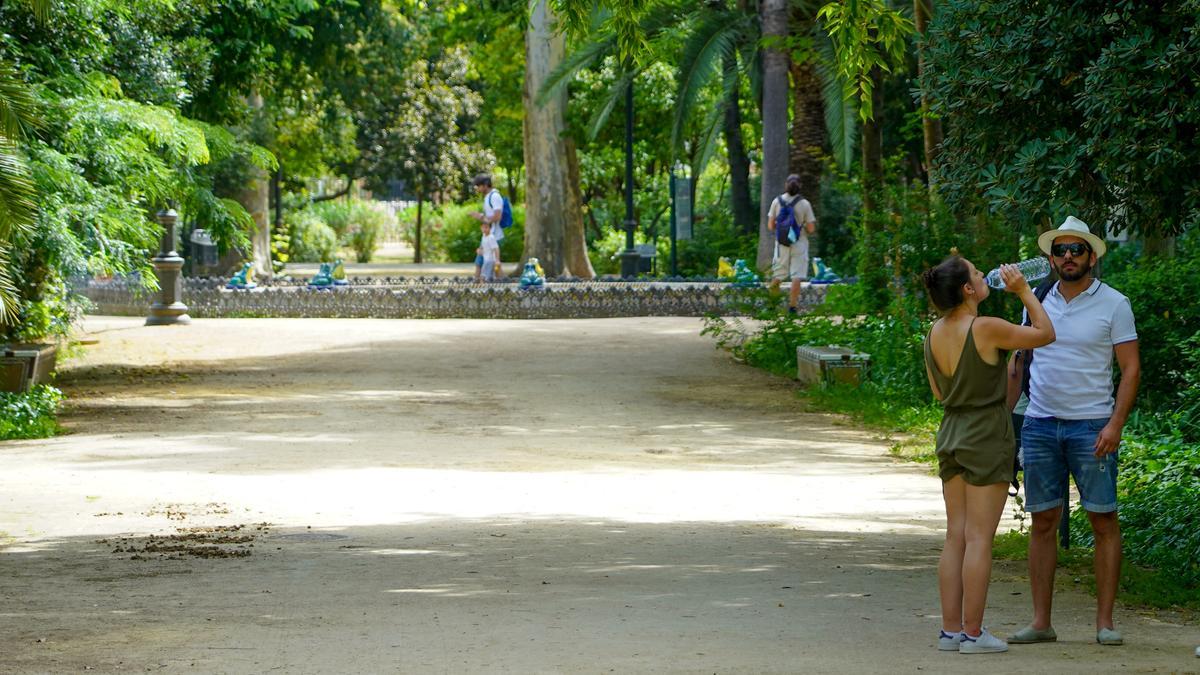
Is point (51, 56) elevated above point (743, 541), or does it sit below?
above

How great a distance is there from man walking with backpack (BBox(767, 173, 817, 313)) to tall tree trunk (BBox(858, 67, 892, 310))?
1.12 meters

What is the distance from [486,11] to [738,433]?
24.3 meters

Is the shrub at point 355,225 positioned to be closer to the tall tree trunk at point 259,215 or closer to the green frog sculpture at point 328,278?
the tall tree trunk at point 259,215

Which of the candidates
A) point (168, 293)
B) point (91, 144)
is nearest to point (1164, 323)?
point (91, 144)

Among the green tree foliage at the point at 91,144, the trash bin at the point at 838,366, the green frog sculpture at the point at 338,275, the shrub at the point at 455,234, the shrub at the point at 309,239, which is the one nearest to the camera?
the green tree foliage at the point at 91,144

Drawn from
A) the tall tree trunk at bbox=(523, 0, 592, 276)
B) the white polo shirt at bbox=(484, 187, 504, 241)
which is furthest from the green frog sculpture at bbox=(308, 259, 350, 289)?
the tall tree trunk at bbox=(523, 0, 592, 276)

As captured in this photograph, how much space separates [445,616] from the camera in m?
6.69

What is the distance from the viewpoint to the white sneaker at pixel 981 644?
596 cm

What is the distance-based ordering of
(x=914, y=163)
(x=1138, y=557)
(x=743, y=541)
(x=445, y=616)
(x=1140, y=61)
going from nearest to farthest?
(x=445, y=616), (x=1140, y=61), (x=1138, y=557), (x=743, y=541), (x=914, y=163)

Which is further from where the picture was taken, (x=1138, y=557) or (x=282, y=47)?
(x=282, y=47)

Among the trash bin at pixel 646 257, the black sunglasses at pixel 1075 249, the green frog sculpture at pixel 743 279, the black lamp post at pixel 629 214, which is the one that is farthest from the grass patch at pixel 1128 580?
the trash bin at pixel 646 257

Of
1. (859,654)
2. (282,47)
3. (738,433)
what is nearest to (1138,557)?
(859,654)

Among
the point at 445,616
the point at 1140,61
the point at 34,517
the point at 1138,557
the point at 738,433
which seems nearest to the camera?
the point at 445,616

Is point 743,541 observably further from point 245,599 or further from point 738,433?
point 738,433
